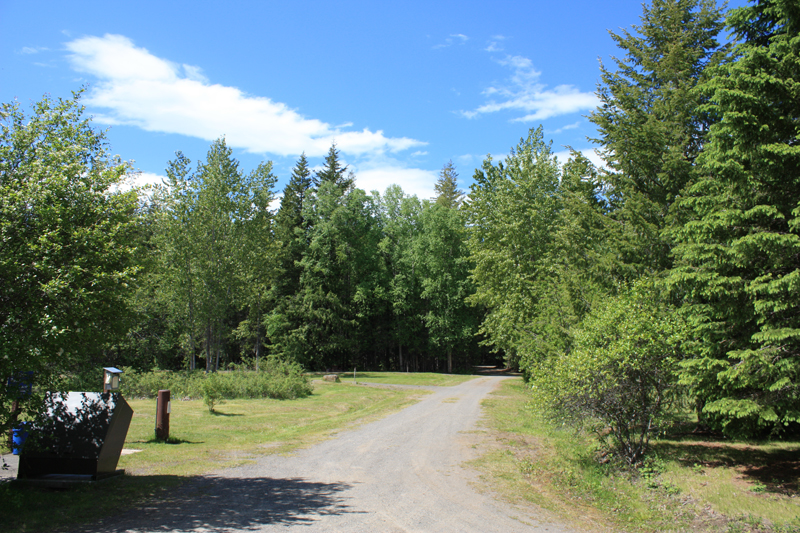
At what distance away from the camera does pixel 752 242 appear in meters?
7.42

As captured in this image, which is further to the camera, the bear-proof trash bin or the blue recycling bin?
the bear-proof trash bin

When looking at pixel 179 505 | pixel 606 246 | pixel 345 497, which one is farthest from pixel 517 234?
pixel 179 505

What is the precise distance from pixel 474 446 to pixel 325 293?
3160 centimetres

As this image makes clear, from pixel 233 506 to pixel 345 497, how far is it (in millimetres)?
1665

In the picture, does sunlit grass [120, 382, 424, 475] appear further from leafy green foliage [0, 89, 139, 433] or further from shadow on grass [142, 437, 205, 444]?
leafy green foliage [0, 89, 139, 433]

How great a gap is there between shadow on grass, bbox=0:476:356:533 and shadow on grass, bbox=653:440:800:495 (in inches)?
287

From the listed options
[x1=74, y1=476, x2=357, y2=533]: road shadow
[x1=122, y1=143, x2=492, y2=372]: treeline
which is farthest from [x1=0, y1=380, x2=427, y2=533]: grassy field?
[x1=122, y1=143, x2=492, y2=372]: treeline

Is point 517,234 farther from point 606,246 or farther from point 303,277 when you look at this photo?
point 303,277

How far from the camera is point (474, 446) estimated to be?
1193cm

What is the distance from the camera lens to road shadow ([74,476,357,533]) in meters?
5.85

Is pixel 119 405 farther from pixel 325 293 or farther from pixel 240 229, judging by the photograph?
pixel 325 293

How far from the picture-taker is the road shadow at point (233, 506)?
5848mm

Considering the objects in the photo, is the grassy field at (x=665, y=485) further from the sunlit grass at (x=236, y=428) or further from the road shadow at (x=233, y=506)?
the sunlit grass at (x=236, y=428)

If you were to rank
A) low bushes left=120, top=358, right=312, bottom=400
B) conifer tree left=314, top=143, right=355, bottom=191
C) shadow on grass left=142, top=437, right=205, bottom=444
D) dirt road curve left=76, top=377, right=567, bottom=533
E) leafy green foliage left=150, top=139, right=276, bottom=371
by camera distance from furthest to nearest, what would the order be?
conifer tree left=314, top=143, right=355, bottom=191, leafy green foliage left=150, top=139, right=276, bottom=371, low bushes left=120, top=358, right=312, bottom=400, shadow on grass left=142, top=437, right=205, bottom=444, dirt road curve left=76, top=377, right=567, bottom=533
